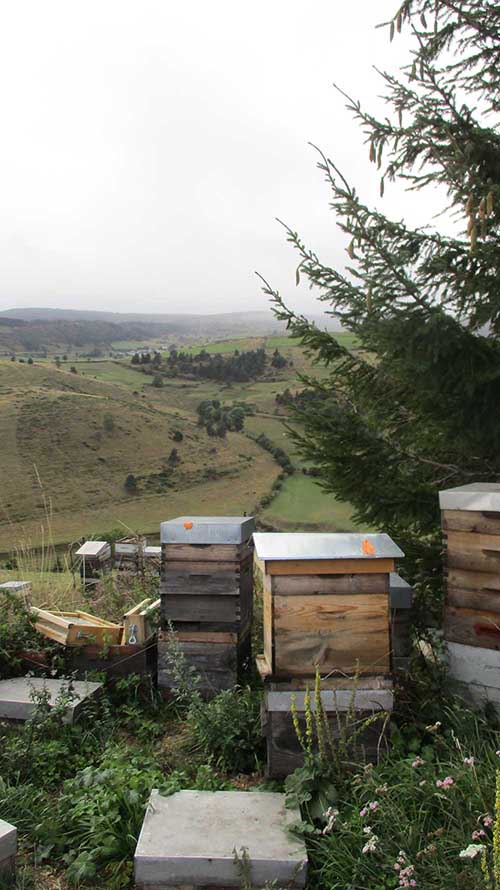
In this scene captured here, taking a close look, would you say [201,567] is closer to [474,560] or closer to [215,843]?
[474,560]

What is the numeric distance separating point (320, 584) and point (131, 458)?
49667mm

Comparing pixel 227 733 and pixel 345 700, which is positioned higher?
pixel 345 700

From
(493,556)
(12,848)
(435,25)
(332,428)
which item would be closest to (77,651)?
(12,848)

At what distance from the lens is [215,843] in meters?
2.72

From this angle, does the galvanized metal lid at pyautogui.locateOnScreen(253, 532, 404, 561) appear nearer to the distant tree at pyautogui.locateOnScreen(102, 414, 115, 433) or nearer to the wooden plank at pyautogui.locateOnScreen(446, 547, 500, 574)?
the wooden plank at pyautogui.locateOnScreen(446, 547, 500, 574)

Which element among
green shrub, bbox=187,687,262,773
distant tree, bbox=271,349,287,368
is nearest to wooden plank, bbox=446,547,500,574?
green shrub, bbox=187,687,262,773

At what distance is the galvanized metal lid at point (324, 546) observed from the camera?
11.2 ft

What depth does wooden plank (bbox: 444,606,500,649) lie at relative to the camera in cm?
362

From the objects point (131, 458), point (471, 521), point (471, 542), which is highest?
point (471, 521)

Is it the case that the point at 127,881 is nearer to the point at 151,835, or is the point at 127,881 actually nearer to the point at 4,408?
the point at 151,835

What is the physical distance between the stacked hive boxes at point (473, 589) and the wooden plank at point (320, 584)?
56 cm

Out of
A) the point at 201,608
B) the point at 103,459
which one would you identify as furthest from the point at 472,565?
the point at 103,459

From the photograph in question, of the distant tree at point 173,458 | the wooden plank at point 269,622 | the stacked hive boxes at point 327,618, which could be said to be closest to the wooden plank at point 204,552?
the wooden plank at point 269,622

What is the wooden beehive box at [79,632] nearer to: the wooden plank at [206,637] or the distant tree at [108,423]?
the wooden plank at [206,637]
